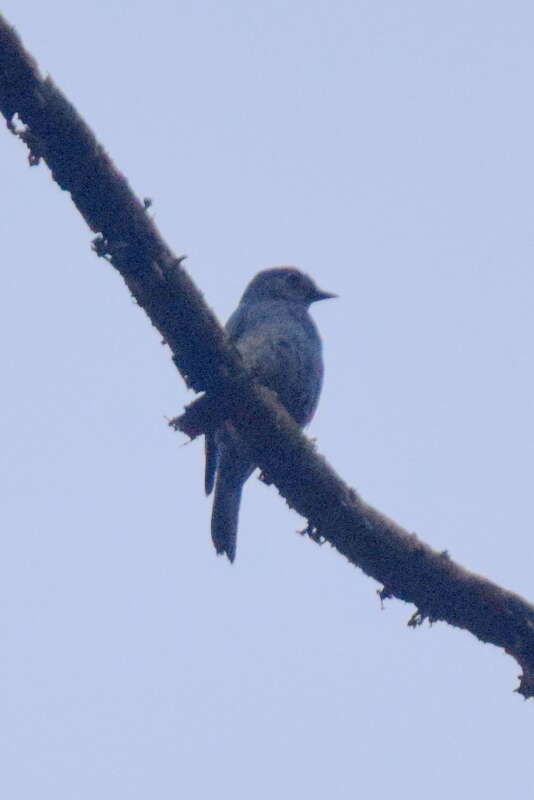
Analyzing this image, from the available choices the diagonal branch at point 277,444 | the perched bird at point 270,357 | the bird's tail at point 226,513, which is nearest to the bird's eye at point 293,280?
the perched bird at point 270,357

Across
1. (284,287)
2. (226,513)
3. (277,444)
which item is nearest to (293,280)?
(284,287)

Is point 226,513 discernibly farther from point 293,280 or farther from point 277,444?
point 293,280

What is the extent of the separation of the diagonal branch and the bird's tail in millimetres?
1649

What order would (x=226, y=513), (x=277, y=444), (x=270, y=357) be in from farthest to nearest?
(x=270, y=357), (x=226, y=513), (x=277, y=444)

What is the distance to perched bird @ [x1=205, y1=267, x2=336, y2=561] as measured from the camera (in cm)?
672

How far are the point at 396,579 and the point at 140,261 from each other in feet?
5.02

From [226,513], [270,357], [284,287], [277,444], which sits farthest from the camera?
[284,287]

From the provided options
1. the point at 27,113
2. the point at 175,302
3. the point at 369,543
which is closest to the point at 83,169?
the point at 27,113

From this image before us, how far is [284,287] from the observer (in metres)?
8.63

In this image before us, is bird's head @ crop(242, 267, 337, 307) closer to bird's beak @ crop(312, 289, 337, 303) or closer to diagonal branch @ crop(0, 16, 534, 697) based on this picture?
bird's beak @ crop(312, 289, 337, 303)

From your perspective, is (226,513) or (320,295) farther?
(320,295)

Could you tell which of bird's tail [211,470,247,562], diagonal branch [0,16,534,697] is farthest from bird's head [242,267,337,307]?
diagonal branch [0,16,534,697]

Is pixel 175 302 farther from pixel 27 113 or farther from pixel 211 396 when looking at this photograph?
pixel 27 113

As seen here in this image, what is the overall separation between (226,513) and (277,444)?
6.73 feet
